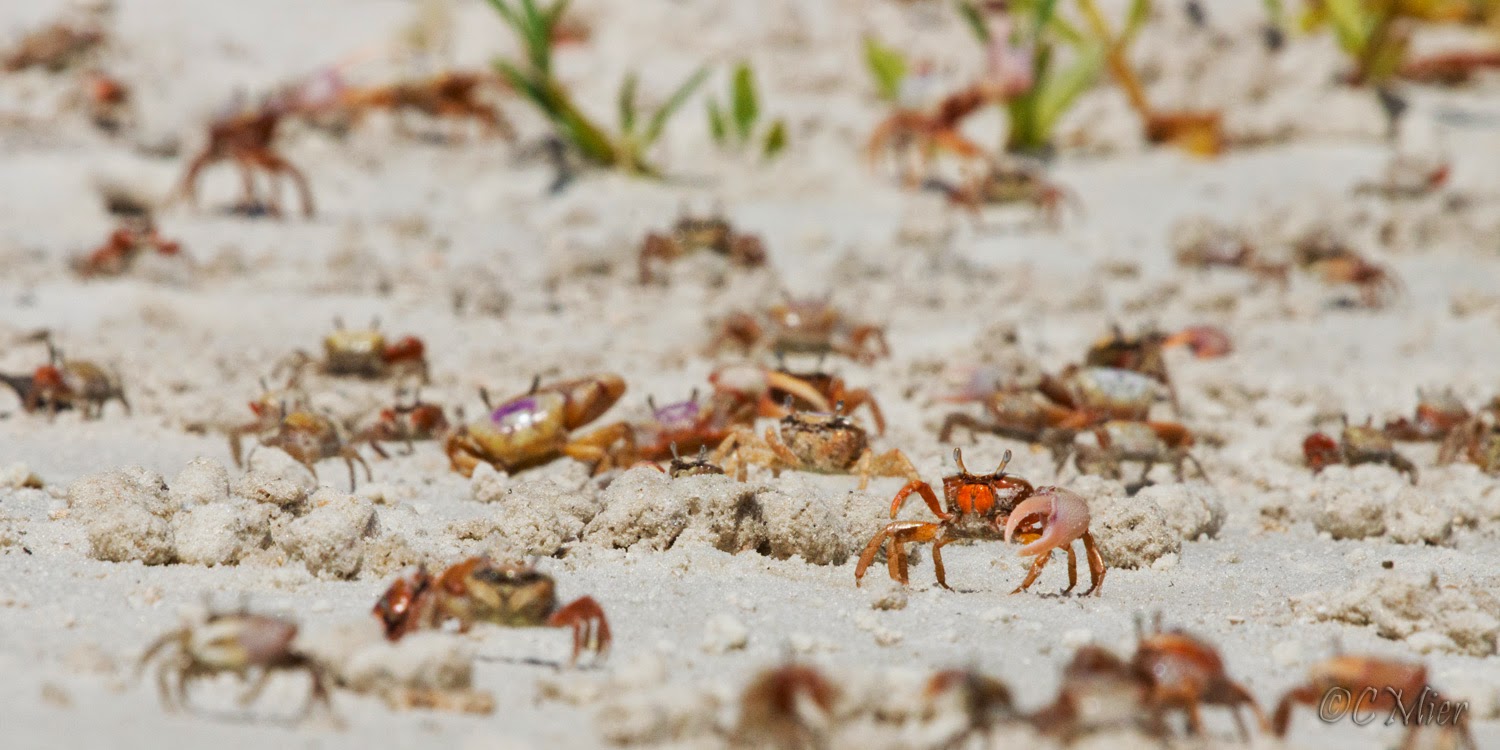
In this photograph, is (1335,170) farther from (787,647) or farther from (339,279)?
(787,647)

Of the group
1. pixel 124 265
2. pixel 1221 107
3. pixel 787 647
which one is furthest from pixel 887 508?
pixel 1221 107

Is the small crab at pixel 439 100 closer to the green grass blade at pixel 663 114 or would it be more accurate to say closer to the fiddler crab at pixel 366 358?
the green grass blade at pixel 663 114

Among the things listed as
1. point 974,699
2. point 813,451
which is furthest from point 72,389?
point 974,699

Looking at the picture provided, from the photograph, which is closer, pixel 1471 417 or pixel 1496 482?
pixel 1496 482

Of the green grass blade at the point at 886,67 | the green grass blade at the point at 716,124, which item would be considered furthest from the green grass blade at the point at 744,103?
the green grass blade at the point at 886,67

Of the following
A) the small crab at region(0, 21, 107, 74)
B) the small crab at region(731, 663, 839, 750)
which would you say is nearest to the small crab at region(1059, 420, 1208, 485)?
the small crab at region(731, 663, 839, 750)

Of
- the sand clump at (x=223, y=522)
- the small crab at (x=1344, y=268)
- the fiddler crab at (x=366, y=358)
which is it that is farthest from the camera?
the small crab at (x=1344, y=268)

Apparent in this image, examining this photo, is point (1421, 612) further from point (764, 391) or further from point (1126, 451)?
point (764, 391)
